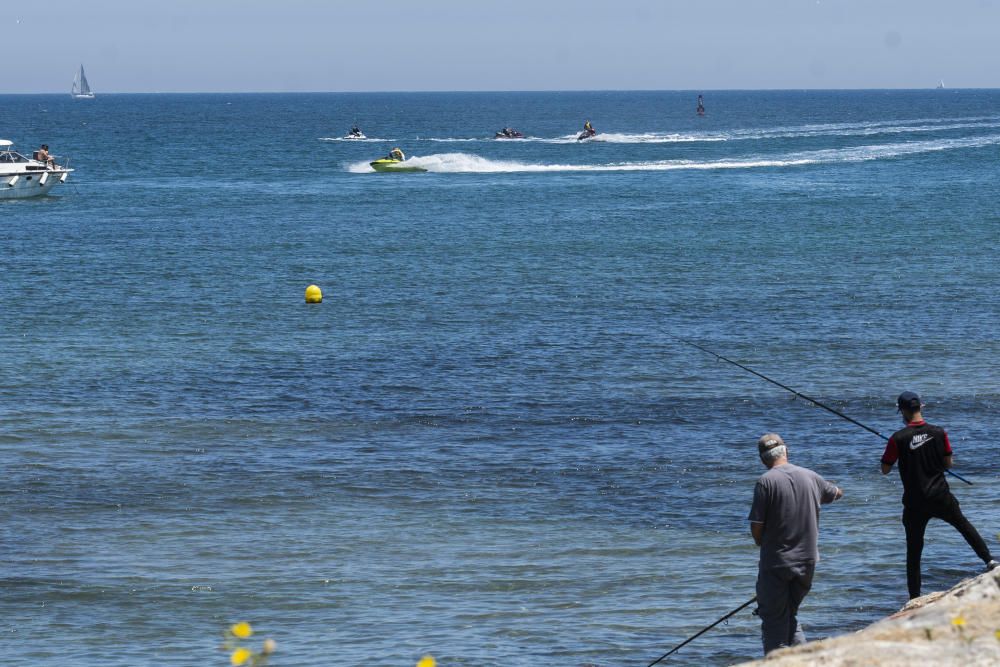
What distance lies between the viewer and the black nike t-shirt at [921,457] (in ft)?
30.6

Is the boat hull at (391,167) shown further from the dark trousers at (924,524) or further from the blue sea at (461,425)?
the dark trousers at (924,524)

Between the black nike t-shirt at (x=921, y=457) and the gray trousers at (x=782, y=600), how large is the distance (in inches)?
60.2

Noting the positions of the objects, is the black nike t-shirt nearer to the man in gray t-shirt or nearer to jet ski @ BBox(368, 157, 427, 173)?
the man in gray t-shirt

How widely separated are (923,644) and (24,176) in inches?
2046

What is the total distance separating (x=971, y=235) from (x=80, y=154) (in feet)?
Answer: 211

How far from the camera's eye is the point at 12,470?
1644 centimetres

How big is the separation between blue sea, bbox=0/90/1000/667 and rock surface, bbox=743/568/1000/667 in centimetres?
470

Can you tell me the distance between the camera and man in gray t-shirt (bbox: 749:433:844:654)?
8047 millimetres

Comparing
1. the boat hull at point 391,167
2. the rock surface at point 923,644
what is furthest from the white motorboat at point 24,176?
the rock surface at point 923,644

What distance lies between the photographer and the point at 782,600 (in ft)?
27.2

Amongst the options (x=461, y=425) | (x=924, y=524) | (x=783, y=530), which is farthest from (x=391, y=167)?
(x=783, y=530)

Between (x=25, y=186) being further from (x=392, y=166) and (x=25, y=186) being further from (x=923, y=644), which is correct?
(x=923, y=644)

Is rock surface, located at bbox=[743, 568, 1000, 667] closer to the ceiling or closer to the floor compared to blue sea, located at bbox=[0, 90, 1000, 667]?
closer to the ceiling

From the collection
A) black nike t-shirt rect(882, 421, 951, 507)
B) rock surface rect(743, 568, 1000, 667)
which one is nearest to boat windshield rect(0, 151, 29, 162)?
Answer: black nike t-shirt rect(882, 421, 951, 507)
